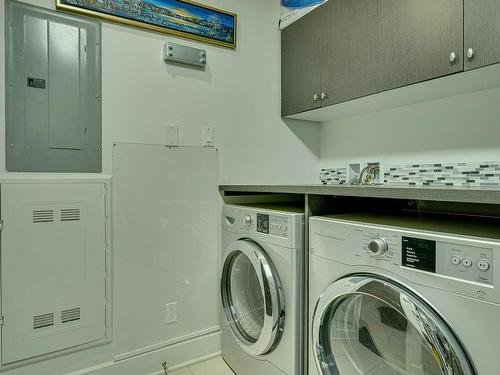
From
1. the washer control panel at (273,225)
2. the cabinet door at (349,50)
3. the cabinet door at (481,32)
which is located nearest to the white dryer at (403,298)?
the washer control panel at (273,225)

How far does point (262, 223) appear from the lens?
142 centimetres

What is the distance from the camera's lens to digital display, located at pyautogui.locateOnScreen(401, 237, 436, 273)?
32.7 inches

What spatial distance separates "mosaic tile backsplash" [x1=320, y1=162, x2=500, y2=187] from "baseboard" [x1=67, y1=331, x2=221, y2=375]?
1575mm

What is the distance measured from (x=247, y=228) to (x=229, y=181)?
1.74ft

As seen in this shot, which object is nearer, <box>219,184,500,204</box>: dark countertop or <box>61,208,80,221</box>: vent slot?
<box>219,184,500,204</box>: dark countertop

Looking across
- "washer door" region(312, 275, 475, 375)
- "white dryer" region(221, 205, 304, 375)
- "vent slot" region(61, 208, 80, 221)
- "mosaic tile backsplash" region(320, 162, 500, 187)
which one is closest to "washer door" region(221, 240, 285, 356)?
"white dryer" region(221, 205, 304, 375)

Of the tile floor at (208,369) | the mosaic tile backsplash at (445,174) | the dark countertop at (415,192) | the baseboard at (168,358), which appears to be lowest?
the tile floor at (208,369)

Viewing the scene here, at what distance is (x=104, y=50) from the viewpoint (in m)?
1.62

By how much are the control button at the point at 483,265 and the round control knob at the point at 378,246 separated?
0.77 feet

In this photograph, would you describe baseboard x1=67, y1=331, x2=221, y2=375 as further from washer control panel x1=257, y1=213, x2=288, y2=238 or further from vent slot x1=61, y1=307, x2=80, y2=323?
washer control panel x1=257, y1=213, x2=288, y2=238

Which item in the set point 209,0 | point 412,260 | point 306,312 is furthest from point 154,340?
point 209,0

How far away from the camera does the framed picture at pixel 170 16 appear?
5.22 ft

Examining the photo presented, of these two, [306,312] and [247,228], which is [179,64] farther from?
[306,312]

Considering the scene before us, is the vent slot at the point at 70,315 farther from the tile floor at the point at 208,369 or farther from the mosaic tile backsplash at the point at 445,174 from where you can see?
the mosaic tile backsplash at the point at 445,174
